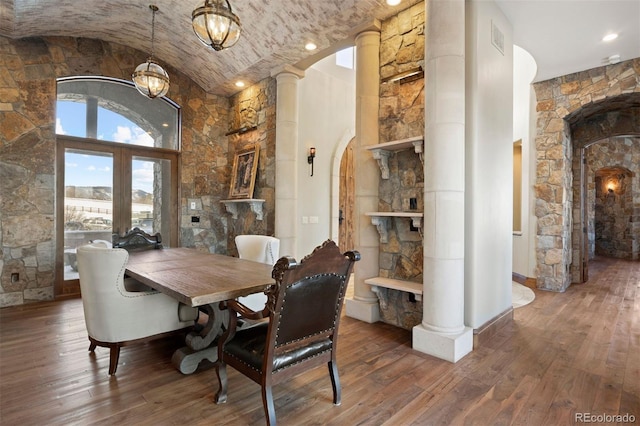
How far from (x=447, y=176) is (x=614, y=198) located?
32.3ft

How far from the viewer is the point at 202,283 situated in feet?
6.71

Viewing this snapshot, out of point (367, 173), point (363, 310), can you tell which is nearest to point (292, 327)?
point (363, 310)

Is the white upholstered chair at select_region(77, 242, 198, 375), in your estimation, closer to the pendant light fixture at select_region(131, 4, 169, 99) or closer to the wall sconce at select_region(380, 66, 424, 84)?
the pendant light fixture at select_region(131, 4, 169, 99)

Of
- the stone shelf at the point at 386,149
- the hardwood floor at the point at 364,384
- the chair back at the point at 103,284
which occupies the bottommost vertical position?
the hardwood floor at the point at 364,384

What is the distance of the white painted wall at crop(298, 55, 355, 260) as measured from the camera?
5066mm

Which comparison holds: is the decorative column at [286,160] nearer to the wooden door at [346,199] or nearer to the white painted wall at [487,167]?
the wooden door at [346,199]

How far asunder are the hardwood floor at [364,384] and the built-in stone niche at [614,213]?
764 centimetres

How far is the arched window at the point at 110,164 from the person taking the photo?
4.52 meters

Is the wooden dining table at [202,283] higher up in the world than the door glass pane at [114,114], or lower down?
lower down

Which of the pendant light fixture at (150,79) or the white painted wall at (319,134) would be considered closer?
the pendant light fixture at (150,79)

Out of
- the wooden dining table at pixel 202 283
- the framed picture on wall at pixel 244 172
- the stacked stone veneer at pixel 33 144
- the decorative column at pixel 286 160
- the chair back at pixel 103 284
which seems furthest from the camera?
the framed picture on wall at pixel 244 172

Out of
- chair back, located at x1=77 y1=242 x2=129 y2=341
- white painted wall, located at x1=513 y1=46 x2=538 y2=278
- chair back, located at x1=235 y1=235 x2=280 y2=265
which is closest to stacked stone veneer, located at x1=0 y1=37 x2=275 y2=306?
chair back, located at x1=235 y1=235 x2=280 y2=265

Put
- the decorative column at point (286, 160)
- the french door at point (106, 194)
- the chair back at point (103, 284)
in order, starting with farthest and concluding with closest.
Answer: the decorative column at point (286, 160) < the french door at point (106, 194) < the chair back at point (103, 284)

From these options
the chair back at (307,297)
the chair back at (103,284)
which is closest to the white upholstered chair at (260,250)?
the chair back at (103,284)
